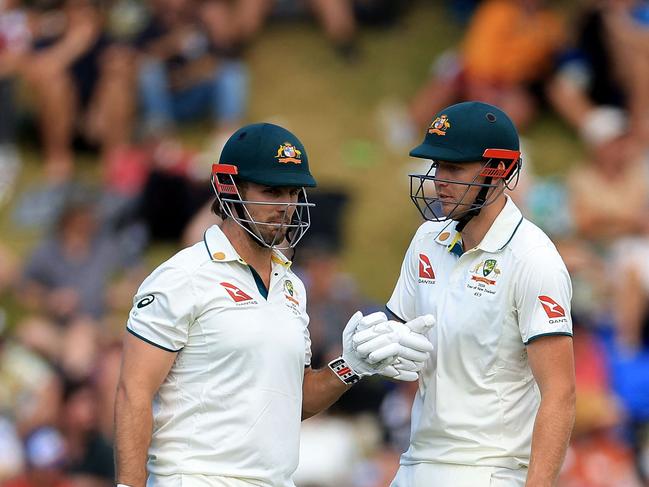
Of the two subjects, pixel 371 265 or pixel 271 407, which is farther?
pixel 371 265

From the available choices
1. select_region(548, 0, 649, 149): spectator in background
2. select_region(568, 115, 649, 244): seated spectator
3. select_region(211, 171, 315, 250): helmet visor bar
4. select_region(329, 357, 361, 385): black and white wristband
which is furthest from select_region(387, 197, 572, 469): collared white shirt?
select_region(548, 0, 649, 149): spectator in background

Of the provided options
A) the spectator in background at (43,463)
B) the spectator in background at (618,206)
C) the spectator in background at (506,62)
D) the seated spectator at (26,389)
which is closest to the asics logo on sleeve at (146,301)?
the spectator in background at (43,463)

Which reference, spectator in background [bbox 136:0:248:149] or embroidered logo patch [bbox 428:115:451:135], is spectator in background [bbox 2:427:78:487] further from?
embroidered logo patch [bbox 428:115:451:135]

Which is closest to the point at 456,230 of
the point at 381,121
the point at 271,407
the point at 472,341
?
the point at 472,341

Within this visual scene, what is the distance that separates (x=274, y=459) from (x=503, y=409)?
0.98 metres

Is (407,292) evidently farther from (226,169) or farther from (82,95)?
(82,95)

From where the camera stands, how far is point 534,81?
12336 mm

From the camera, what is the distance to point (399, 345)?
216 inches

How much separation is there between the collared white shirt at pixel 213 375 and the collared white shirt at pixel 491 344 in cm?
68

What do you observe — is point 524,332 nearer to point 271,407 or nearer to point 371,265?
point 271,407

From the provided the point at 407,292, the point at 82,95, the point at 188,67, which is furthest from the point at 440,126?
the point at 82,95

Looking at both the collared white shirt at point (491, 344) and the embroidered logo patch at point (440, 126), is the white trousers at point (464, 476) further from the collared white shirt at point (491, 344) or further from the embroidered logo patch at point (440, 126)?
the embroidered logo patch at point (440, 126)

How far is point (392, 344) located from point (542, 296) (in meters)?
0.64

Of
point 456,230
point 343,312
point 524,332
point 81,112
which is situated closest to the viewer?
point 524,332
